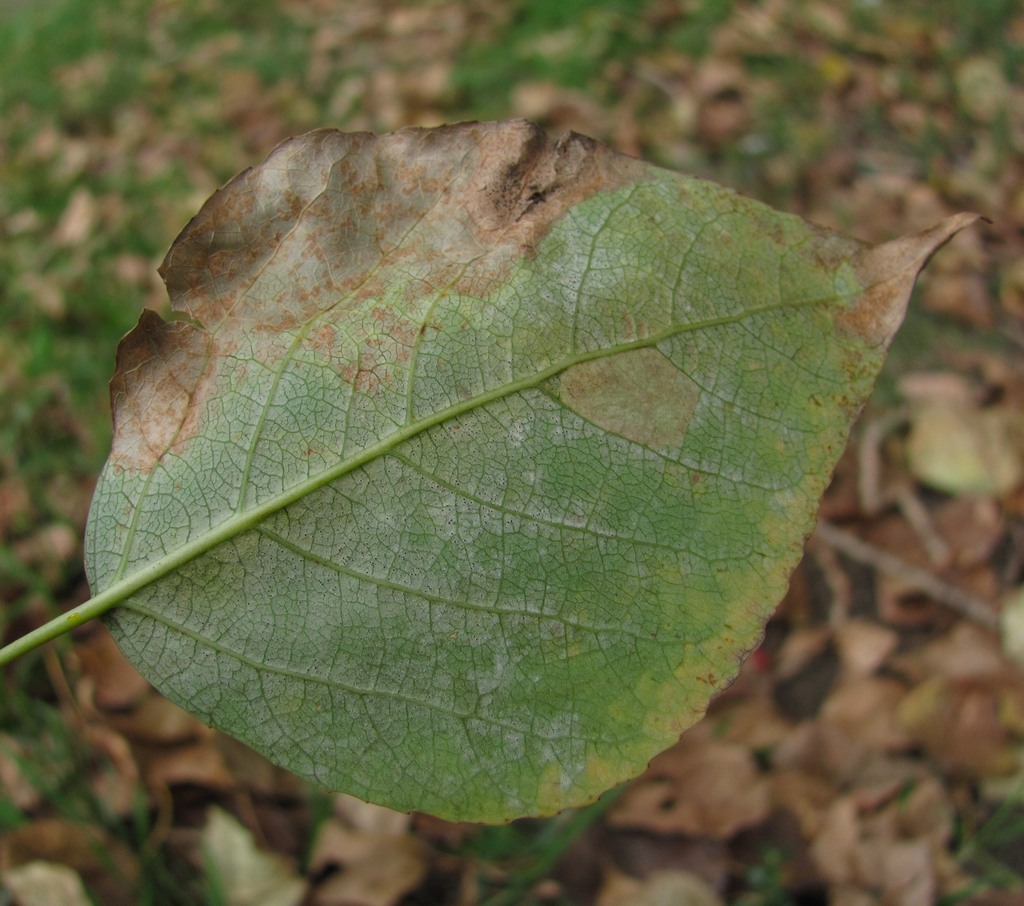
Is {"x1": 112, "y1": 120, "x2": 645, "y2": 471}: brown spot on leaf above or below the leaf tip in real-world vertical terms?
above

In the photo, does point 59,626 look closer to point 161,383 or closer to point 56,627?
point 56,627

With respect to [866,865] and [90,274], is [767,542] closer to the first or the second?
[866,865]

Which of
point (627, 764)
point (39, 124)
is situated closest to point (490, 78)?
point (39, 124)

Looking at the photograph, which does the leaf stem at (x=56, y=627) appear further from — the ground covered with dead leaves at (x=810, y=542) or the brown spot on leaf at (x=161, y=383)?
the ground covered with dead leaves at (x=810, y=542)

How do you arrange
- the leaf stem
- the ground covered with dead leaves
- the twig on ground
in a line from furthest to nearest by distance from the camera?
the twig on ground
the ground covered with dead leaves
the leaf stem

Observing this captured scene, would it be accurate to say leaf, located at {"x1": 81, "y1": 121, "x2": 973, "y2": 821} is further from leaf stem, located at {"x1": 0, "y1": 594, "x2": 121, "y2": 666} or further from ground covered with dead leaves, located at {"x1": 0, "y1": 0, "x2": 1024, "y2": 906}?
ground covered with dead leaves, located at {"x1": 0, "y1": 0, "x2": 1024, "y2": 906}

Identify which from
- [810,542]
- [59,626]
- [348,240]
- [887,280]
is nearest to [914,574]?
[810,542]

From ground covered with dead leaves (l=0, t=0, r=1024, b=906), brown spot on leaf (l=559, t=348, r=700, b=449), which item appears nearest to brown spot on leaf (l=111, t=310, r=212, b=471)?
brown spot on leaf (l=559, t=348, r=700, b=449)
